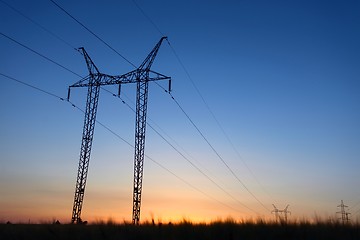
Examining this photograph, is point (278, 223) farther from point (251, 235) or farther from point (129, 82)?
point (129, 82)

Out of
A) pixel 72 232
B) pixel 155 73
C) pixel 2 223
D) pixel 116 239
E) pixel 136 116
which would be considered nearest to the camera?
pixel 116 239

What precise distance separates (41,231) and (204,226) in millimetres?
8540

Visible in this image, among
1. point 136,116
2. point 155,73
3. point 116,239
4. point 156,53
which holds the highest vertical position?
point 156,53

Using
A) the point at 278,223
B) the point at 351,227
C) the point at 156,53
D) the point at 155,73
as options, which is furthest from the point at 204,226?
the point at 156,53

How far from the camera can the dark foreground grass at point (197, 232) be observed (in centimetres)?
1934

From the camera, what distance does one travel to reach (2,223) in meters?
27.0

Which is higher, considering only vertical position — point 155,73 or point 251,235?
point 155,73

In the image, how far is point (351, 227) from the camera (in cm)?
2167

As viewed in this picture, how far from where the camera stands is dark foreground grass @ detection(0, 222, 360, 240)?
63.5ft

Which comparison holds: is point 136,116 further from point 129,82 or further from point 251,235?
point 251,235

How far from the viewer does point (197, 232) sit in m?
20.4

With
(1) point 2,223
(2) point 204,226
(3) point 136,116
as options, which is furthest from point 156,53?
(2) point 204,226

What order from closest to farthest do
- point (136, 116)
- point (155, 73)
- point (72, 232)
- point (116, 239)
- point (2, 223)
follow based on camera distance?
point (116, 239) < point (72, 232) < point (2, 223) < point (155, 73) < point (136, 116)

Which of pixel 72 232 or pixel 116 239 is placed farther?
pixel 72 232
